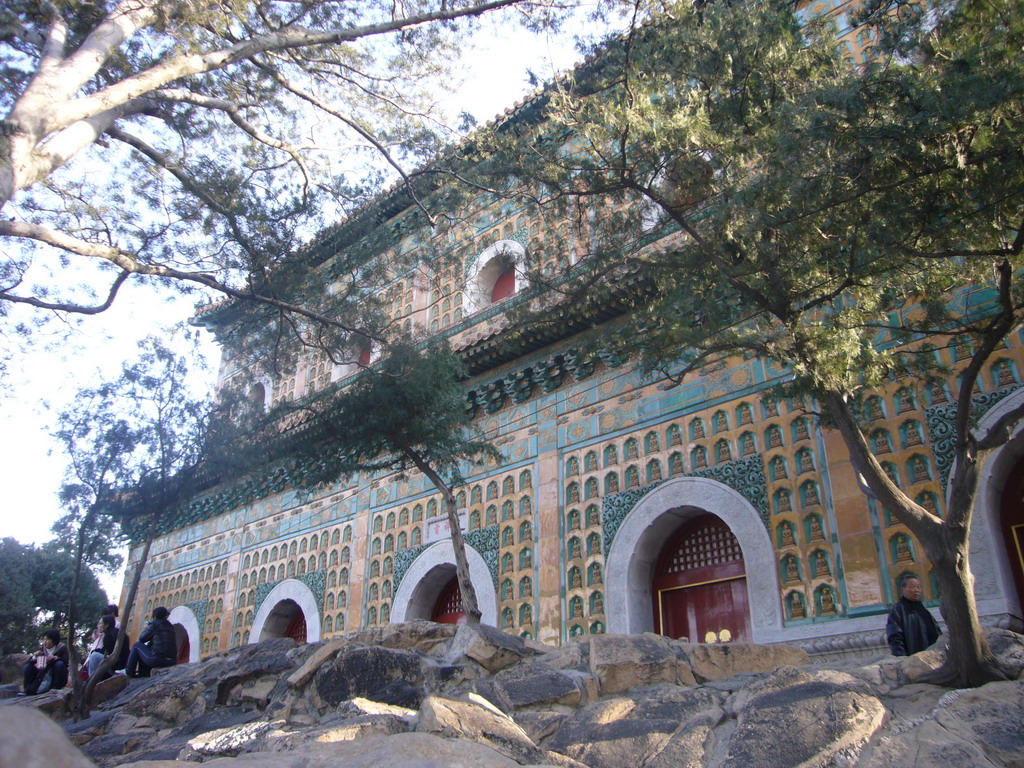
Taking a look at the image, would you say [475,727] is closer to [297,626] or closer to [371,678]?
[371,678]

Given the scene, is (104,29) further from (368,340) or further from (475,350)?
(475,350)

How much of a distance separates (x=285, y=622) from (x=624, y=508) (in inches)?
256

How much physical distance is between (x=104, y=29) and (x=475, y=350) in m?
5.37

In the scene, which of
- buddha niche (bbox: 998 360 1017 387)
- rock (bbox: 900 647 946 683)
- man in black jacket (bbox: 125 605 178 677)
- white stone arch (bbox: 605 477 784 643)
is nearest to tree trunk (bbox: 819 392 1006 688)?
rock (bbox: 900 647 946 683)

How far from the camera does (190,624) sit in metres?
13.8

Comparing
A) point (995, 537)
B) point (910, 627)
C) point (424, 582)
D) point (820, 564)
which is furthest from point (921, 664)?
point (424, 582)

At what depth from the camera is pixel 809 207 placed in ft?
15.8

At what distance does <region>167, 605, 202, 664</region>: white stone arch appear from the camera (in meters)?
13.3

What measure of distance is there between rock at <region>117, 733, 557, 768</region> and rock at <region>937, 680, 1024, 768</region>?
1754 millimetres

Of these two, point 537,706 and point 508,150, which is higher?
point 508,150

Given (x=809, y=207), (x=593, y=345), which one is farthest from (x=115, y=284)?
(x=809, y=207)

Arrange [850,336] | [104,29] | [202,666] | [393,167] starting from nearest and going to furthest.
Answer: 1. [850,336]
2. [104,29]
3. [202,666]
4. [393,167]

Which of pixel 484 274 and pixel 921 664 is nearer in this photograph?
pixel 921 664

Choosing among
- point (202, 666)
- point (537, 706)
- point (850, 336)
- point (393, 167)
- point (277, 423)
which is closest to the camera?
point (537, 706)
